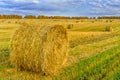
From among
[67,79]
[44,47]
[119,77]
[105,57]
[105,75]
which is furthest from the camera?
[105,57]

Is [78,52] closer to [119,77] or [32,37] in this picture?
[32,37]

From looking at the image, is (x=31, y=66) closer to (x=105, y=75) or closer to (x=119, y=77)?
(x=105, y=75)

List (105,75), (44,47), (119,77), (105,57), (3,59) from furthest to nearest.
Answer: (3,59)
(105,57)
(44,47)
(105,75)
(119,77)

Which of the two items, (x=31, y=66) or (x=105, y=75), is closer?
(x=105, y=75)

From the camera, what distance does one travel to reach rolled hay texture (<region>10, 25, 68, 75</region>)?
12930 millimetres

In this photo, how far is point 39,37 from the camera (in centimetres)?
1330

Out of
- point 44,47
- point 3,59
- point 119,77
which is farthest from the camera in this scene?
point 3,59

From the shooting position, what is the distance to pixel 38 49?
13.0m

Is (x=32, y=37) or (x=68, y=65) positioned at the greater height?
(x=32, y=37)

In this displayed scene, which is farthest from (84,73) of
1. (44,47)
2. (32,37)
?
(32,37)

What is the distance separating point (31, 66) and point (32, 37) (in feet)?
4.18

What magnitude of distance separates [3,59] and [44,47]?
15.6 feet

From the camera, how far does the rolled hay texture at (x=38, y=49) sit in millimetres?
12930

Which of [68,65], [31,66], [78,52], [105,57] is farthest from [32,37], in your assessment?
[78,52]
